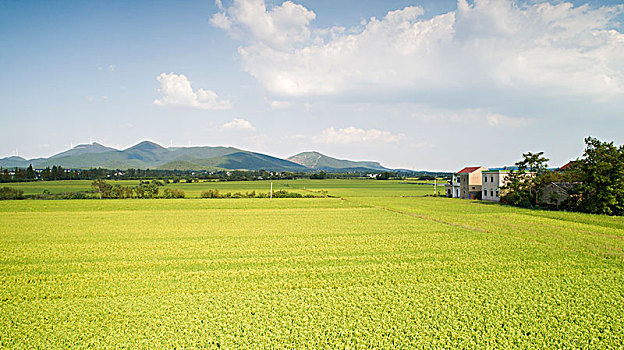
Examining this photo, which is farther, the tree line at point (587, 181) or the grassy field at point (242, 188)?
the grassy field at point (242, 188)

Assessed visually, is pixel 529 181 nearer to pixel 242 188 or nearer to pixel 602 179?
pixel 602 179

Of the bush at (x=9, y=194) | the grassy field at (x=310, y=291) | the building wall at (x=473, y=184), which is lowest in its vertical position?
the grassy field at (x=310, y=291)

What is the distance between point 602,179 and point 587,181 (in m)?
1.61

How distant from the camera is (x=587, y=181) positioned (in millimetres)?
36906

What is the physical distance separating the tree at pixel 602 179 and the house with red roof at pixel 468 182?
1989 cm

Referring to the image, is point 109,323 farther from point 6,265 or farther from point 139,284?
point 6,265

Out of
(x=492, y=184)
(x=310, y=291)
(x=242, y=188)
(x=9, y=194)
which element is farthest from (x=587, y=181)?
(x=9, y=194)

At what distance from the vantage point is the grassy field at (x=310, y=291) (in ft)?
26.3

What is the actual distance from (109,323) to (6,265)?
361 inches

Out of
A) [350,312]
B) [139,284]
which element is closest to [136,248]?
[139,284]

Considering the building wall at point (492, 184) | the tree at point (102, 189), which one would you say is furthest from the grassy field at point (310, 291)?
the tree at point (102, 189)

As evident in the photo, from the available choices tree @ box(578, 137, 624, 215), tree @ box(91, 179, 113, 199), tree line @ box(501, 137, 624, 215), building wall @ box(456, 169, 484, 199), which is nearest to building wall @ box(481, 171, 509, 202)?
building wall @ box(456, 169, 484, 199)

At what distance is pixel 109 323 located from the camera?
8578 millimetres

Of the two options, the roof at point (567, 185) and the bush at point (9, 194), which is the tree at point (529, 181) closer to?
the roof at point (567, 185)
